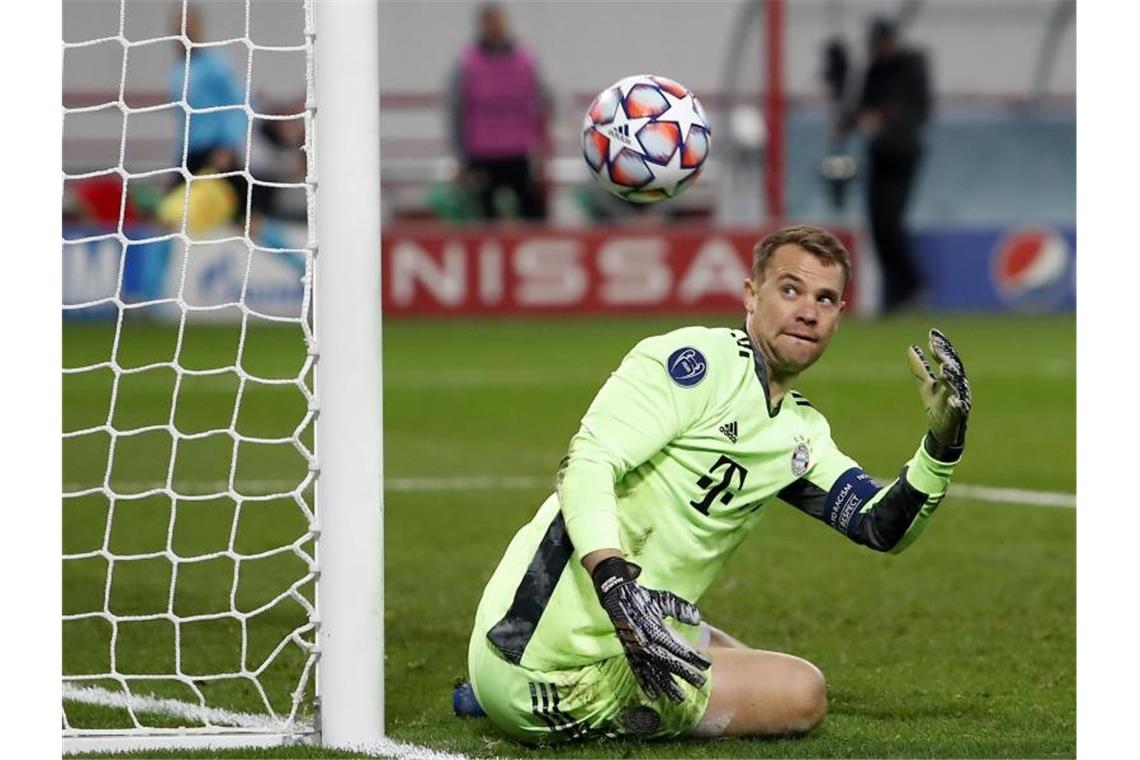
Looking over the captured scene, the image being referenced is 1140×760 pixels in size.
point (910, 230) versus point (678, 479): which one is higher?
→ point (910, 230)

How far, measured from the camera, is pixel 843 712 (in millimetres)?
4906

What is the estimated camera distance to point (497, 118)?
61.5ft

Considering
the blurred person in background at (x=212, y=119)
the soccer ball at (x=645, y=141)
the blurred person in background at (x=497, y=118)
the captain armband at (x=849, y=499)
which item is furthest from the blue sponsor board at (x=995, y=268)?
the captain armband at (x=849, y=499)

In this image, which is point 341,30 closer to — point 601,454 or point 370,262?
point 370,262

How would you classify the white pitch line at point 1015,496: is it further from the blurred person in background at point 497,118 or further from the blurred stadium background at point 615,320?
the blurred person in background at point 497,118

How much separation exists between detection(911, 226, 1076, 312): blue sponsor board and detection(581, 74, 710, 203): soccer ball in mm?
14698

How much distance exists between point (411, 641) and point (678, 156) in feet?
6.15

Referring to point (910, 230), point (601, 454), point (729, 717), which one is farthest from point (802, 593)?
point (910, 230)

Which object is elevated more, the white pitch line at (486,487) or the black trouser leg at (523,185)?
the black trouser leg at (523,185)

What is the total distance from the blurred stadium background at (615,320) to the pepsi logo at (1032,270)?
0.10 feet

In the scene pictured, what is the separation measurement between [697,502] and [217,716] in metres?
1.35

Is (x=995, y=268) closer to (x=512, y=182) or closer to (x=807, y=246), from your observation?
(x=512, y=182)

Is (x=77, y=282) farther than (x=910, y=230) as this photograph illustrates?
No

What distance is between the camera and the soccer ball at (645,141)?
4781mm
